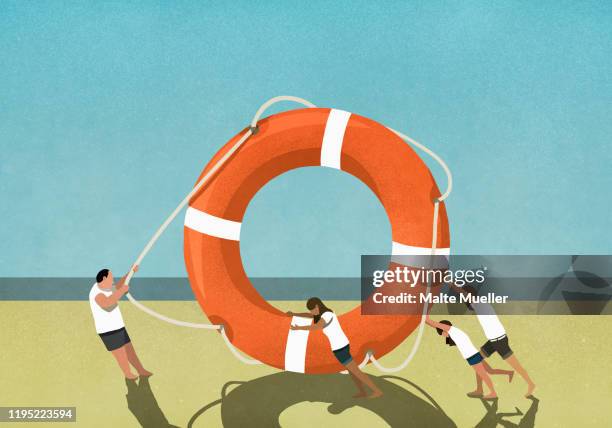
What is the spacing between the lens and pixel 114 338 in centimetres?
395

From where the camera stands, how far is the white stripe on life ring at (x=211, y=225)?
3.55 meters

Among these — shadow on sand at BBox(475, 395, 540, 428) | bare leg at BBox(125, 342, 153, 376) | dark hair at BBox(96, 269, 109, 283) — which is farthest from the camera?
bare leg at BBox(125, 342, 153, 376)

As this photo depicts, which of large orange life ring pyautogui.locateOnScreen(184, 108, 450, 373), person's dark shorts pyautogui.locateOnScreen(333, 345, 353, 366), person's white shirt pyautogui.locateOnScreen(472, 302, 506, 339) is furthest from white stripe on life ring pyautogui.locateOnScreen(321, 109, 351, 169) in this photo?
person's white shirt pyautogui.locateOnScreen(472, 302, 506, 339)

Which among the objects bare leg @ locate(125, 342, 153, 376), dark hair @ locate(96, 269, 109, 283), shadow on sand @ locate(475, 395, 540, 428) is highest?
dark hair @ locate(96, 269, 109, 283)

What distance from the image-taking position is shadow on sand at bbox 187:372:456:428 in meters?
3.67

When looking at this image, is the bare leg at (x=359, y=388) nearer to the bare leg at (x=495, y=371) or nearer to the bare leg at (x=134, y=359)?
the bare leg at (x=495, y=371)

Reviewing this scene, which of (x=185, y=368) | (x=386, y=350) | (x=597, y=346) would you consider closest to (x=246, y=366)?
(x=185, y=368)

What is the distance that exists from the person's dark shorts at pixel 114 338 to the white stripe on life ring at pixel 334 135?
1760 millimetres

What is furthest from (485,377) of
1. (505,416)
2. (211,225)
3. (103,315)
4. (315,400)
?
(103,315)

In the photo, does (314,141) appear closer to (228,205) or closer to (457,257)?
(228,205)

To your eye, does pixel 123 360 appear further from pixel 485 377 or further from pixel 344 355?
pixel 485 377

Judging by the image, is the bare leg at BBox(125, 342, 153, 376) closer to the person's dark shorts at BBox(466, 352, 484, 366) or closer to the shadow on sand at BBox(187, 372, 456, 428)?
the shadow on sand at BBox(187, 372, 456, 428)

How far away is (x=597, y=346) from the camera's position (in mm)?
4699

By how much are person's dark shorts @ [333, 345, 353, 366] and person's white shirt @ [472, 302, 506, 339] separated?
3.09ft
